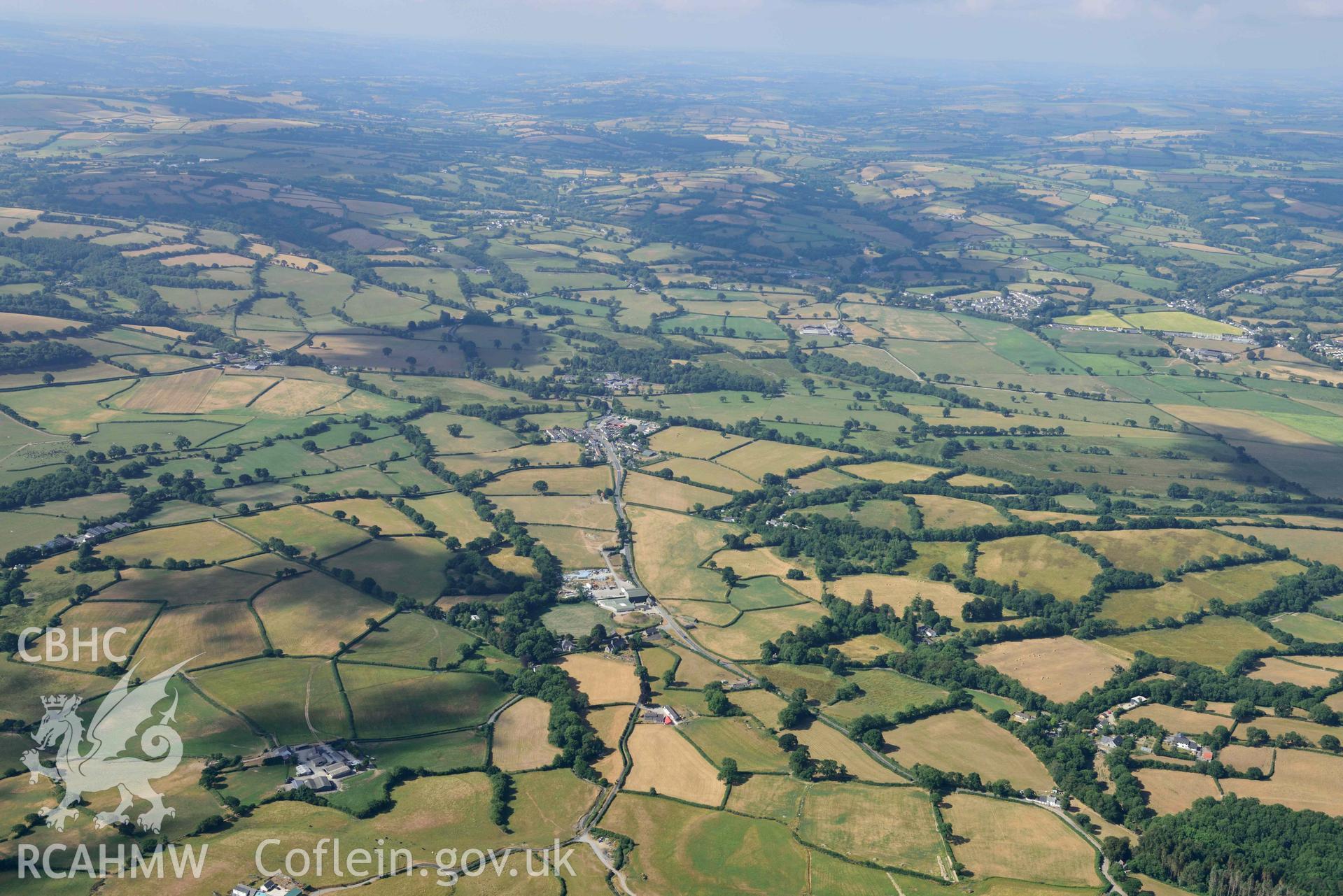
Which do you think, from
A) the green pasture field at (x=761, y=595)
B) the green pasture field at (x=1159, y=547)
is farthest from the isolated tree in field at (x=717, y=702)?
the green pasture field at (x=1159, y=547)

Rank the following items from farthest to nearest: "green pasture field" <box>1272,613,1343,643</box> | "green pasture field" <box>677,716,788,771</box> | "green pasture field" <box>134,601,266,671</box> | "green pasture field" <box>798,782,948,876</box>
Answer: "green pasture field" <box>1272,613,1343,643</box>, "green pasture field" <box>134,601,266,671</box>, "green pasture field" <box>677,716,788,771</box>, "green pasture field" <box>798,782,948,876</box>

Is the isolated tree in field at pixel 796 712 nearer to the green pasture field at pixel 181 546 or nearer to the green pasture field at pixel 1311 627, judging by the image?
the green pasture field at pixel 1311 627

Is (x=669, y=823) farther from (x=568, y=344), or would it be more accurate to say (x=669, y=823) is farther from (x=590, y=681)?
(x=568, y=344)

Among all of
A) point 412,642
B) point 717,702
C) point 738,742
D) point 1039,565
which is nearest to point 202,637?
point 412,642

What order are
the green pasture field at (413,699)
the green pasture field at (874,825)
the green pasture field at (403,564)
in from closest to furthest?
1. the green pasture field at (874,825)
2. the green pasture field at (413,699)
3. the green pasture field at (403,564)

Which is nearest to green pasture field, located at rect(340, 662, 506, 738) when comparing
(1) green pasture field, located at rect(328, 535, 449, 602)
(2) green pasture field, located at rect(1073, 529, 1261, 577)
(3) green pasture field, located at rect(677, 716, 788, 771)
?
(1) green pasture field, located at rect(328, 535, 449, 602)

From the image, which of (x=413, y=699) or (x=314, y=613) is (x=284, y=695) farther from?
(x=314, y=613)

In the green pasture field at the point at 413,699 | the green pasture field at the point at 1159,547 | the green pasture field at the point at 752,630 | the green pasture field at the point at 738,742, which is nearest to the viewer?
the green pasture field at the point at 738,742

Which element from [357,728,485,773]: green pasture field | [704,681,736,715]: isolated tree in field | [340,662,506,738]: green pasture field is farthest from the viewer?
[704,681,736,715]: isolated tree in field

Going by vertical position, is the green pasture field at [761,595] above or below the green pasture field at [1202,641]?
below

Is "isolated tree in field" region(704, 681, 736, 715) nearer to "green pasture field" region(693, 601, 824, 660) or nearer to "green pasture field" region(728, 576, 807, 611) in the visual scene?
"green pasture field" region(693, 601, 824, 660)
